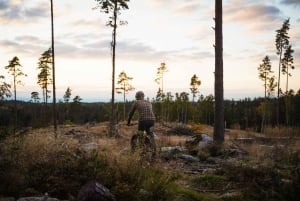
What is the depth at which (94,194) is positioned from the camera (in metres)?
5.91

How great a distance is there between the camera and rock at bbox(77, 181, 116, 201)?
5.91m

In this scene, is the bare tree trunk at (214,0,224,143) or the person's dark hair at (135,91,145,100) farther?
the bare tree trunk at (214,0,224,143)

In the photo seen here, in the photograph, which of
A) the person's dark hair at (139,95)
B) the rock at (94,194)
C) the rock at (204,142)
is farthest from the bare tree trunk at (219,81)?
the rock at (94,194)

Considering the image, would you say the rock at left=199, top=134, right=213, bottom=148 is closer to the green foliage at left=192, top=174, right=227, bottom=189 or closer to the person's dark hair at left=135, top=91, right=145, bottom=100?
the person's dark hair at left=135, top=91, right=145, bottom=100

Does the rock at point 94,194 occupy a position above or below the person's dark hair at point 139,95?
below

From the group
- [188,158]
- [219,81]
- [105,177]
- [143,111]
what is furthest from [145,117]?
[219,81]

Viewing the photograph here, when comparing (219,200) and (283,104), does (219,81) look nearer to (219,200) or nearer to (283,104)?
(219,200)

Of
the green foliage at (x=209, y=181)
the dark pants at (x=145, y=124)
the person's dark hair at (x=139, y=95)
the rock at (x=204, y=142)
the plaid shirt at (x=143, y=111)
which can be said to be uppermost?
the person's dark hair at (x=139, y=95)

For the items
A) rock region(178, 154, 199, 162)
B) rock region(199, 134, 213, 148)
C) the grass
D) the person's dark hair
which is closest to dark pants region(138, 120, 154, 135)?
the person's dark hair

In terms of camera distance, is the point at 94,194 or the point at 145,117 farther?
the point at 145,117

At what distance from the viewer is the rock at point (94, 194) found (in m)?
5.91

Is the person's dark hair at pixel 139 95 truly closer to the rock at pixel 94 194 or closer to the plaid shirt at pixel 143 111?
the plaid shirt at pixel 143 111

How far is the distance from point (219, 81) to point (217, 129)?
6.11 ft

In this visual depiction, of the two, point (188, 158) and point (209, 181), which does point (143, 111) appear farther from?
point (209, 181)
